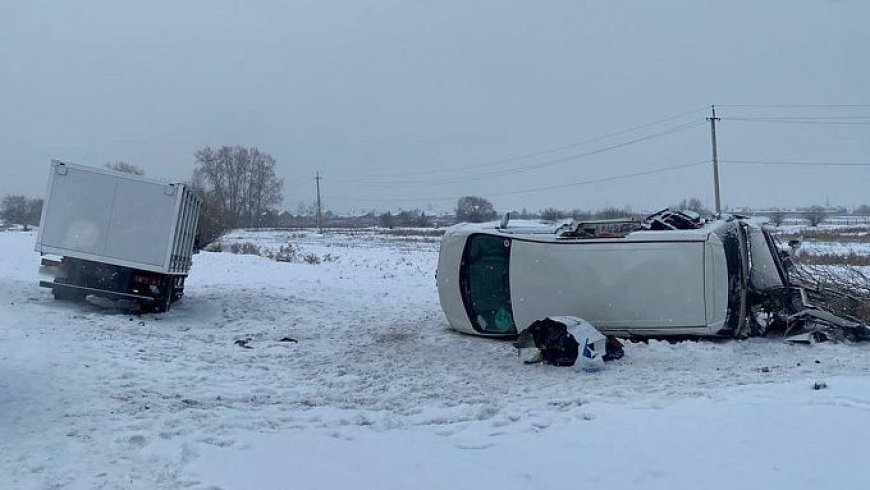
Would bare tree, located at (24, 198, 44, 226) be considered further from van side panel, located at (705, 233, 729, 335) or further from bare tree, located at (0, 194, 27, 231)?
van side panel, located at (705, 233, 729, 335)

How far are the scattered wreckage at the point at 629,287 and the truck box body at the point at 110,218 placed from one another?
538 centimetres

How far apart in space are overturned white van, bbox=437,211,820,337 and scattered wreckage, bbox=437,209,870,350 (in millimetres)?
13

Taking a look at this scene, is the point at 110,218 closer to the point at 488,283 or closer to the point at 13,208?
the point at 488,283

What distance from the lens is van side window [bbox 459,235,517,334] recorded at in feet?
33.8

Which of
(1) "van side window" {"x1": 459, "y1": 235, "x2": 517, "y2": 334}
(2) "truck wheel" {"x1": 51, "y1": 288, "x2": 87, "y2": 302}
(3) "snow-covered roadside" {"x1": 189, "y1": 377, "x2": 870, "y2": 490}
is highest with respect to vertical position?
(1) "van side window" {"x1": 459, "y1": 235, "x2": 517, "y2": 334}

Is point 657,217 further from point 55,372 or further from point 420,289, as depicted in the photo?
point 55,372

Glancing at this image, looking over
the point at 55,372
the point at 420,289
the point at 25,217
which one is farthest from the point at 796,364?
the point at 25,217

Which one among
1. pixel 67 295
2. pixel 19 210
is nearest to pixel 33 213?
pixel 19 210

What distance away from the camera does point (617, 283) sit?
9.66m

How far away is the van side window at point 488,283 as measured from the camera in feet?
33.8

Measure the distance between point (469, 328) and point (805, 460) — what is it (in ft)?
21.2

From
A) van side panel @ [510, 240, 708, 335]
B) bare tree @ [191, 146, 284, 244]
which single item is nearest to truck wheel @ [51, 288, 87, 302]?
van side panel @ [510, 240, 708, 335]

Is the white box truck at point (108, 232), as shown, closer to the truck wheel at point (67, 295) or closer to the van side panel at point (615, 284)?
the truck wheel at point (67, 295)

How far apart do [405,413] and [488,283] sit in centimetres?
400
